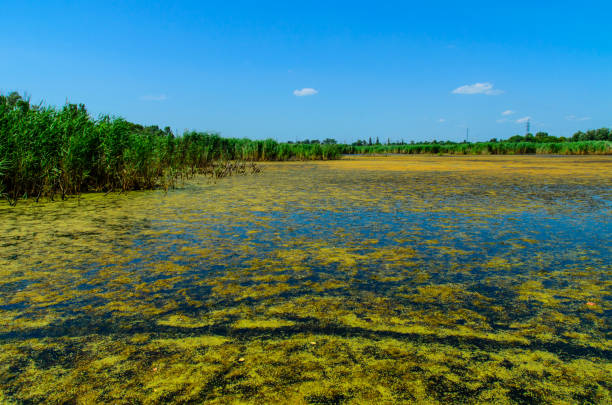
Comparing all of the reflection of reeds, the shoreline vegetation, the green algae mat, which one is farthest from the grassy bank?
the reflection of reeds

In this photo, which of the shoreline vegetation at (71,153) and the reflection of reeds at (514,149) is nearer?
the shoreline vegetation at (71,153)

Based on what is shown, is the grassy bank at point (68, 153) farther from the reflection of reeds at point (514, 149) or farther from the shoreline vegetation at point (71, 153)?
the reflection of reeds at point (514, 149)

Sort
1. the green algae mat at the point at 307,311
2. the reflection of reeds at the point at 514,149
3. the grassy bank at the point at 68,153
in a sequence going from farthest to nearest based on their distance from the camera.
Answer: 1. the reflection of reeds at the point at 514,149
2. the grassy bank at the point at 68,153
3. the green algae mat at the point at 307,311

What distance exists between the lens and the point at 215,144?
46.3 feet

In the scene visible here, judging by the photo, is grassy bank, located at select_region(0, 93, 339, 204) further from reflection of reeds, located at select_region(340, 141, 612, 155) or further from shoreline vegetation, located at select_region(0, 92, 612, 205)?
reflection of reeds, located at select_region(340, 141, 612, 155)

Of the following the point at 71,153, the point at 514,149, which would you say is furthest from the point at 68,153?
the point at 514,149

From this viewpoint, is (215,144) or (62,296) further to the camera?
(215,144)

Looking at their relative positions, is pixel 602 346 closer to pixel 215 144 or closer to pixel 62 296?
pixel 62 296

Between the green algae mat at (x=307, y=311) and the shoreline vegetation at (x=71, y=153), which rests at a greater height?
the shoreline vegetation at (x=71, y=153)

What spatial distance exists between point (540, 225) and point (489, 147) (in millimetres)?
33261

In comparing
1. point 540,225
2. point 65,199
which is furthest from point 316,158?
point 540,225

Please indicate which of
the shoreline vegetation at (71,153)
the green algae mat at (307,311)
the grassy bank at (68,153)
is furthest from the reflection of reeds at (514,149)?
the green algae mat at (307,311)

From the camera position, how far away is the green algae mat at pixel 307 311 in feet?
4.51

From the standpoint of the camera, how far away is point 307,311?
1.98 m
